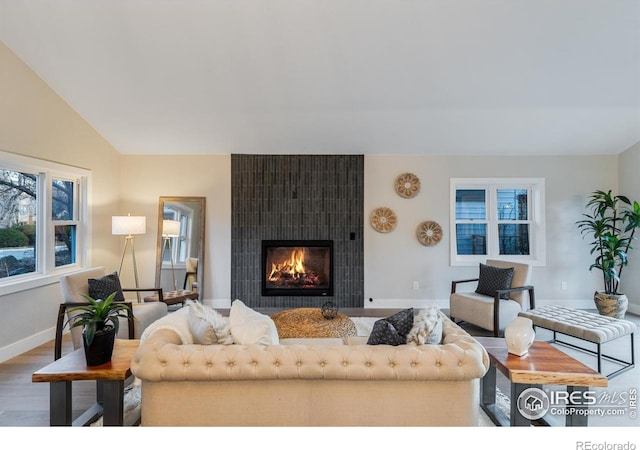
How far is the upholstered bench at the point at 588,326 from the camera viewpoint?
282 centimetres

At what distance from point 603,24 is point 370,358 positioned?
3.58 meters

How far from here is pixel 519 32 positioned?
3000mm

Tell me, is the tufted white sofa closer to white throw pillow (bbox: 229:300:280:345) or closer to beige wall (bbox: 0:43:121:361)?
white throw pillow (bbox: 229:300:280:345)

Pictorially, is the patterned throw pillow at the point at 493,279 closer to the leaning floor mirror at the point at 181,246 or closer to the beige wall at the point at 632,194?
the beige wall at the point at 632,194

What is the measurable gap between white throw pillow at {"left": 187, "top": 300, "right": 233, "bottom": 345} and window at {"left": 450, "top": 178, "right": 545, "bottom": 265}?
4.19 m

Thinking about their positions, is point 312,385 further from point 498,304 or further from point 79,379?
point 498,304

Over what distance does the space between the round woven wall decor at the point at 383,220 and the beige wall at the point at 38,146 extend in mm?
3967

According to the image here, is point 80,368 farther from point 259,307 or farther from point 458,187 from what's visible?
point 458,187

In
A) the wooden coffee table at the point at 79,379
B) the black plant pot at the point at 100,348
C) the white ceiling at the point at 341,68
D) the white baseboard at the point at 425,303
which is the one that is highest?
the white ceiling at the point at 341,68

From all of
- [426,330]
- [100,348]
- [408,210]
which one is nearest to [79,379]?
[100,348]

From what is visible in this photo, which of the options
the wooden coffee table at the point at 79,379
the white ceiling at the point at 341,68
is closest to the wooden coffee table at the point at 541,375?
the wooden coffee table at the point at 79,379

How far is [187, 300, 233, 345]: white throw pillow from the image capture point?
1.90 meters

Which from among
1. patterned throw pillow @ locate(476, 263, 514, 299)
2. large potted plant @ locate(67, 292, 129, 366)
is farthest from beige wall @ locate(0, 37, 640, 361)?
large potted plant @ locate(67, 292, 129, 366)

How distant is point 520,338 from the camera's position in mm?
2109
